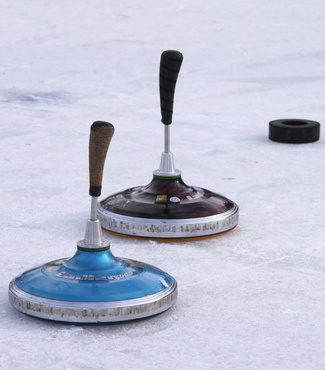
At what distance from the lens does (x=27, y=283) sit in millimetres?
3227

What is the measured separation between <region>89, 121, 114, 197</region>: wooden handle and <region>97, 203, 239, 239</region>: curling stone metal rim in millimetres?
992

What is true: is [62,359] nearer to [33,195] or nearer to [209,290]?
[209,290]

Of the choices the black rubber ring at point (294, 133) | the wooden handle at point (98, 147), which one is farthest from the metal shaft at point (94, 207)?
the black rubber ring at point (294, 133)

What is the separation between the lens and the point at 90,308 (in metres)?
3.04

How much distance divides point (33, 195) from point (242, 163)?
1.73m

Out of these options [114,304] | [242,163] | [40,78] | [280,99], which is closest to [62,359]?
[114,304]

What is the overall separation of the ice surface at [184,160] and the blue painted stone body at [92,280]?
12cm

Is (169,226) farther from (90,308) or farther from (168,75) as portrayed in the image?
(90,308)

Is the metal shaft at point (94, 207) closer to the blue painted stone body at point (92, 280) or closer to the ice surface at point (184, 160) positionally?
the blue painted stone body at point (92, 280)

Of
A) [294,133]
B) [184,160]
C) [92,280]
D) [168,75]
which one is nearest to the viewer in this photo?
[92,280]

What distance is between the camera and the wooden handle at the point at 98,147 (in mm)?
3068

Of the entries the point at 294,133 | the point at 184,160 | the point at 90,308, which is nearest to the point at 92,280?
the point at 90,308

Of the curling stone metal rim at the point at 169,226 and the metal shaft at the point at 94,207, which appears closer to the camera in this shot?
the metal shaft at the point at 94,207

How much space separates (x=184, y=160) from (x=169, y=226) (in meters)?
2.13
